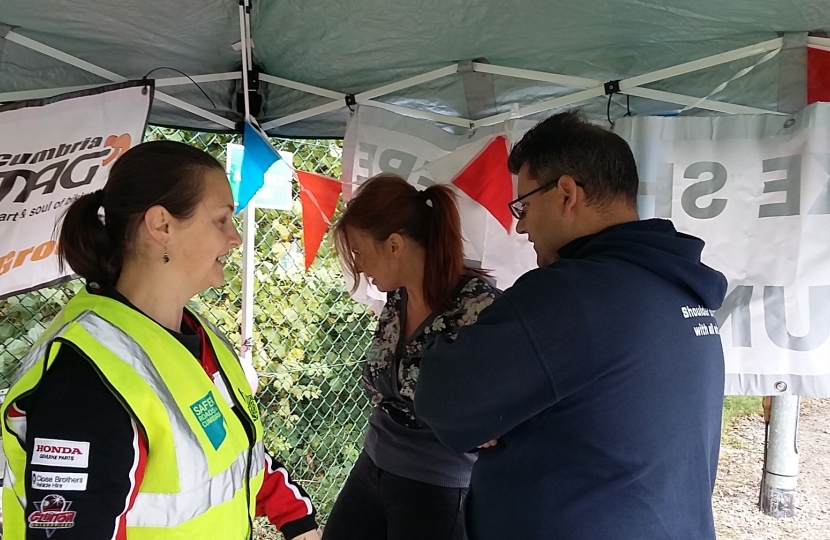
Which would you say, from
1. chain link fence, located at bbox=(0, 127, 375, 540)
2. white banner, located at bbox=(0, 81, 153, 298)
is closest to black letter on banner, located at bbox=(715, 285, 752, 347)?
white banner, located at bbox=(0, 81, 153, 298)

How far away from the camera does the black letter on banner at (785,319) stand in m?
1.96

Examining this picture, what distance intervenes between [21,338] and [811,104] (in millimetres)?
3468

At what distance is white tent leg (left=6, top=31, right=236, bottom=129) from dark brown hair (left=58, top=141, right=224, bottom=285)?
1.27 meters

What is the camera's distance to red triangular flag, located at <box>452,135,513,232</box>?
93.4 inches

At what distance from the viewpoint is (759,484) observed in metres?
5.31

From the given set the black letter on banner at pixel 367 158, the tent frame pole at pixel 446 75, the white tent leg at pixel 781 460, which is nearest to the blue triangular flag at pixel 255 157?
the tent frame pole at pixel 446 75

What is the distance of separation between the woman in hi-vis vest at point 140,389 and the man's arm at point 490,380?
40 centimetres

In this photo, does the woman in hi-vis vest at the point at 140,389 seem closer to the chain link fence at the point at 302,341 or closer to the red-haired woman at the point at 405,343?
the red-haired woman at the point at 405,343

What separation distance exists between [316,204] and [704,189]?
60.4 inches

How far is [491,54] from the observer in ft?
7.59

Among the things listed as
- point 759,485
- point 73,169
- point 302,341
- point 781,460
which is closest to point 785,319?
point 781,460

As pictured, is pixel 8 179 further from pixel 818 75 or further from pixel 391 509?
pixel 818 75

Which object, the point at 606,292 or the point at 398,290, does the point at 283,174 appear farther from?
the point at 606,292

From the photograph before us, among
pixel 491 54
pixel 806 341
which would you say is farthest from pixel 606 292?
pixel 491 54
